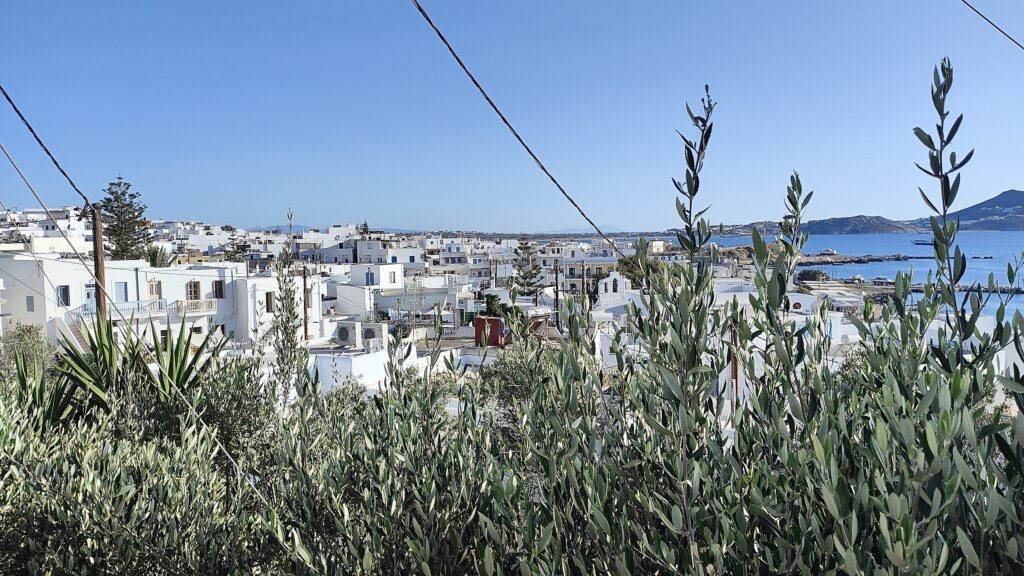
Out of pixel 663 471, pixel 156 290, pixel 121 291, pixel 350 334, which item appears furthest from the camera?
pixel 350 334

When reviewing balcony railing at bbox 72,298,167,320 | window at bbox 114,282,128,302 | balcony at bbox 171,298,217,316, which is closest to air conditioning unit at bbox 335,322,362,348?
balcony at bbox 171,298,217,316

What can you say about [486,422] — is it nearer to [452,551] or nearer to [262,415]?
[452,551]

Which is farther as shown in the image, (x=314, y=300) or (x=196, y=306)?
(x=314, y=300)

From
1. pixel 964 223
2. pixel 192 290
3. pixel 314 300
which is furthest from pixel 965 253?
pixel 314 300

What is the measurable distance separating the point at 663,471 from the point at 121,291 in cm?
3375

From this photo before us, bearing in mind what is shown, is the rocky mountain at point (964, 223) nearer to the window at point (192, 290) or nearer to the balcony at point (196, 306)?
Answer: the balcony at point (196, 306)

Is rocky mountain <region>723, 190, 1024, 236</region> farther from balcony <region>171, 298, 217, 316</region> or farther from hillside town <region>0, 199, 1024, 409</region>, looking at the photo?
balcony <region>171, 298, 217, 316</region>

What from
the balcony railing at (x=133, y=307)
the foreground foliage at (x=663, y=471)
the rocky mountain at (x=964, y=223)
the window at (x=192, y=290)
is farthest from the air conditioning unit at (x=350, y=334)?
the foreground foliage at (x=663, y=471)

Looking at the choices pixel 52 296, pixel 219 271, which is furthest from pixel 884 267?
pixel 52 296

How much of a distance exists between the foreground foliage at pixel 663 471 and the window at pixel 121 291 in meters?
30.4

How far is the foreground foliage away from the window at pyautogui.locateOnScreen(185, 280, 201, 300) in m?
32.9

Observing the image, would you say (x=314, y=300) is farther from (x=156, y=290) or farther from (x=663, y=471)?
(x=663, y=471)

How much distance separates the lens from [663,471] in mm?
2125

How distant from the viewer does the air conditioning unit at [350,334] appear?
3203cm
